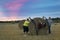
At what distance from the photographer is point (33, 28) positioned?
26.2m

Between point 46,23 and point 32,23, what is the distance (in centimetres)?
127

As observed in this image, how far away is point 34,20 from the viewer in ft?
84.4

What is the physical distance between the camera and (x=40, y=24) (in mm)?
25750

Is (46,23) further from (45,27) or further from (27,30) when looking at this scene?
(27,30)

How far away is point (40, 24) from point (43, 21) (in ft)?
1.29

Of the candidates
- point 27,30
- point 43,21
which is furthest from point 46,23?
point 27,30

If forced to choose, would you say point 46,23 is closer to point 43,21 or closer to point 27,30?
point 43,21

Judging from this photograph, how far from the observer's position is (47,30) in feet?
87.4

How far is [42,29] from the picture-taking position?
84.8 feet

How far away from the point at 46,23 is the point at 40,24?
0.54 m

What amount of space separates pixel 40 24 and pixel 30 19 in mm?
1108

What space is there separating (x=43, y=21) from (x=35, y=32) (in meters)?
1.28

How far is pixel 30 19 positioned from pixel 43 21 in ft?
4.00

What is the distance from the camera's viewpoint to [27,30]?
26750 mm
